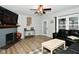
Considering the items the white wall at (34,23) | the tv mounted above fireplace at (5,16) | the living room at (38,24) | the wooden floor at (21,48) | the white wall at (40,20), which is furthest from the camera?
the white wall at (34,23)

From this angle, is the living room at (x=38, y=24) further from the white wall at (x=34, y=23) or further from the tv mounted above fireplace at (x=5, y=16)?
the tv mounted above fireplace at (x=5, y=16)

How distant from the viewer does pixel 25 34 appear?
7.52 meters

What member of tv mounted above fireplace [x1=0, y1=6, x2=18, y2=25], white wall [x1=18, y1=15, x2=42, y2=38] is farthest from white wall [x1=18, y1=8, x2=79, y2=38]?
tv mounted above fireplace [x1=0, y1=6, x2=18, y2=25]

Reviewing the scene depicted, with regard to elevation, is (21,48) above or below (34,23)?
below

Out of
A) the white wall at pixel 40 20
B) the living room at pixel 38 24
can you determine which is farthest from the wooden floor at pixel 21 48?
the white wall at pixel 40 20

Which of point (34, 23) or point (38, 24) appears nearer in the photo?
point (34, 23)

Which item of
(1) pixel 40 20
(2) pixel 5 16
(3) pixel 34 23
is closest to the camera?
(2) pixel 5 16

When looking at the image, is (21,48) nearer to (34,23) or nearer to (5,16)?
(5,16)

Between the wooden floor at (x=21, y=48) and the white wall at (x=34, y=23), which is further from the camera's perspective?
the white wall at (x=34, y=23)

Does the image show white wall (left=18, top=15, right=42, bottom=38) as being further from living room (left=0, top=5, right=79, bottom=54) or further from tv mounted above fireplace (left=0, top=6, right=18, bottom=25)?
tv mounted above fireplace (left=0, top=6, right=18, bottom=25)

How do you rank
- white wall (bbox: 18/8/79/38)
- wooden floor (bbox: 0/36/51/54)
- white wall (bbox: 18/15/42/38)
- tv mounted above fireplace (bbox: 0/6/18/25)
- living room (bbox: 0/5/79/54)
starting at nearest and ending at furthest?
1. wooden floor (bbox: 0/36/51/54)
2. tv mounted above fireplace (bbox: 0/6/18/25)
3. living room (bbox: 0/5/79/54)
4. white wall (bbox: 18/8/79/38)
5. white wall (bbox: 18/15/42/38)

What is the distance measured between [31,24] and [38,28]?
89 cm

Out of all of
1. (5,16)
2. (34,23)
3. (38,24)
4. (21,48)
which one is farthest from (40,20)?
(21,48)

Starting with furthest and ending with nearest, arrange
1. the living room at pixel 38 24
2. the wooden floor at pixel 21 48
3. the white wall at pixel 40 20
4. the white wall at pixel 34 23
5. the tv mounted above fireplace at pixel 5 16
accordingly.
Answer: the white wall at pixel 34 23, the white wall at pixel 40 20, the living room at pixel 38 24, the tv mounted above fireplace at pixel 5 16, the wooden floor at pixel 21 48
